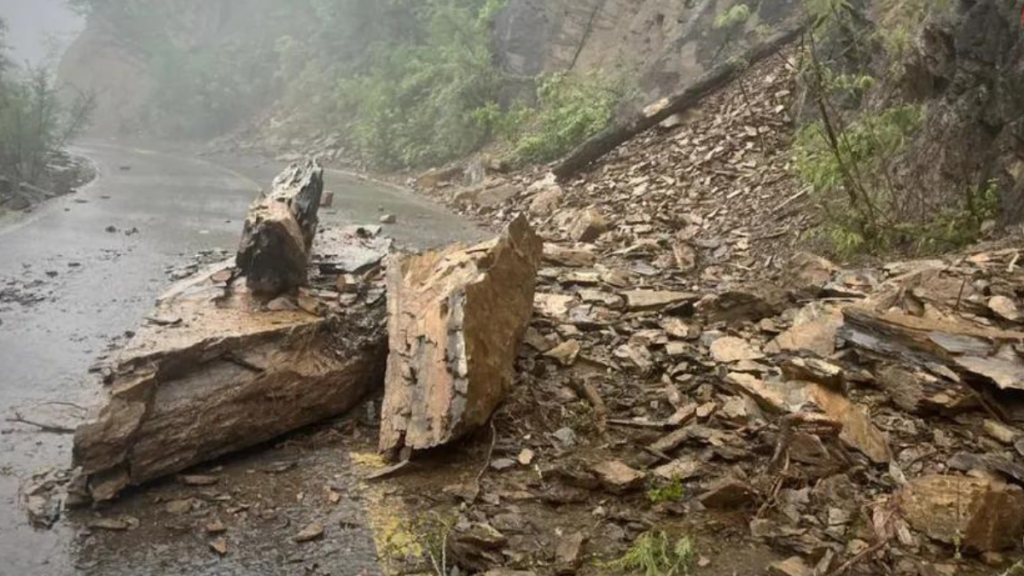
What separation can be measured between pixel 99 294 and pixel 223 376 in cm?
402

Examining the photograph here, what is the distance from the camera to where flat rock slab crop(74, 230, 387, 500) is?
4.06 metres

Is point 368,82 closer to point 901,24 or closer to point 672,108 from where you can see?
point 672,108

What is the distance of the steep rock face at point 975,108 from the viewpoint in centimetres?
530

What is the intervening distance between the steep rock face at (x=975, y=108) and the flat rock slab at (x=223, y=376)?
175 inches

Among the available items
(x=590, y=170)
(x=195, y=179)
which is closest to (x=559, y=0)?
(x=590, y=170)

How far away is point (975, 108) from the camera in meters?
5.62

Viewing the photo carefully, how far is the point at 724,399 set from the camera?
4.39 metres

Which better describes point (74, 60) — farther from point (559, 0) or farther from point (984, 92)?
point (984, 92)

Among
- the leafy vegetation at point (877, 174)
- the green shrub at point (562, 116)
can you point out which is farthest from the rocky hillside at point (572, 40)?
the leafy vegetation at point (877, 174)

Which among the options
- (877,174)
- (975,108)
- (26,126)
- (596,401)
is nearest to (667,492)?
(596,401)

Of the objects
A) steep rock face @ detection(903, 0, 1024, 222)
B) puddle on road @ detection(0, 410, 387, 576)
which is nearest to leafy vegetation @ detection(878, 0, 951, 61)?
steep rock face @ detection(903, 0, 1024, 222)

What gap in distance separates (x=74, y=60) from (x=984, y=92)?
3946cm

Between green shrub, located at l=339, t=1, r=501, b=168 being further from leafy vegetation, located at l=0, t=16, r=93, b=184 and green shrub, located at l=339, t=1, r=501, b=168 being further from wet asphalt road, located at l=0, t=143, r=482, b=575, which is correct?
leafy vegetation, located at l=0, t=16, r=93, b=184

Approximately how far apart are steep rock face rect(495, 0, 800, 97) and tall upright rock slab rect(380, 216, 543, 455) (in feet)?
24.5
